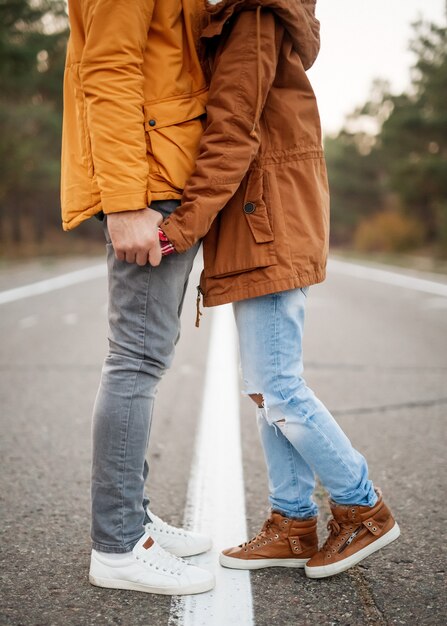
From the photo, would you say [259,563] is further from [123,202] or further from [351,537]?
[123,202]

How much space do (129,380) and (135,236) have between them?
0.46 m

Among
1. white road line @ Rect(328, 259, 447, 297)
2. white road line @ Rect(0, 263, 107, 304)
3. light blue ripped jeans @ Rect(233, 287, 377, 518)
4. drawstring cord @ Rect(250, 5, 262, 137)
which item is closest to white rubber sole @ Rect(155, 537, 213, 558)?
light blue ripped jeans @ Rect(233, 287, 377, 518)

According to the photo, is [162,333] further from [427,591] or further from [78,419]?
[78,419]

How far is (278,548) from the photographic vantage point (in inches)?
96.6

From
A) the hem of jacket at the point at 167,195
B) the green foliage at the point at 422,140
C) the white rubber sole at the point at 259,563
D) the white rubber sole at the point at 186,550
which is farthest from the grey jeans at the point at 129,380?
the green foliage at the point at 422,140

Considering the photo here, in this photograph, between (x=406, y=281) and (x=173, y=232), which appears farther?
(x=406, y=281)

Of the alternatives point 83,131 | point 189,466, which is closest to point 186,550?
point 189,466

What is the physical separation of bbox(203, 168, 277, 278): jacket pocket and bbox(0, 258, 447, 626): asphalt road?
3.37ft

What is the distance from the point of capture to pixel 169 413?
181 inches

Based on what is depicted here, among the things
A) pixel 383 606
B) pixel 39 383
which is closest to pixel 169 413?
pixel 39 383

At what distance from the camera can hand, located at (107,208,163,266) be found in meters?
2.08

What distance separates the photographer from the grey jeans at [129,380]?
219cm

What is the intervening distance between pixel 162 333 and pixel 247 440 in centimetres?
182

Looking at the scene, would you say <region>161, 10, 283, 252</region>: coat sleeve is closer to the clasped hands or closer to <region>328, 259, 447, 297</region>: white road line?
the clasped hands
